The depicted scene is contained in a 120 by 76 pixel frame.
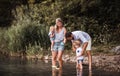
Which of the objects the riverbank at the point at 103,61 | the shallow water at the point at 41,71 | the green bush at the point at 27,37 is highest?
the green bush at the point at 27,37

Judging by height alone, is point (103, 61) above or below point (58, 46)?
below

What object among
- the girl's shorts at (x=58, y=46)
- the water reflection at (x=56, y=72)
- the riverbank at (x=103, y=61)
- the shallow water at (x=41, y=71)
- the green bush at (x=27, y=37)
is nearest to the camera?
the water reflection at (x=56, y=72)

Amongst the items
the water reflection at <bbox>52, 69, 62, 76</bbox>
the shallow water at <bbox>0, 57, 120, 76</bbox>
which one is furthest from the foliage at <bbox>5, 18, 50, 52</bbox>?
the water reflection at <bbox>52, 69, 62, 76</bbox>

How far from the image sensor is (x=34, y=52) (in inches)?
909

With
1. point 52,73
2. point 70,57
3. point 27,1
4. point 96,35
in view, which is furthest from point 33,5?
point 52,73

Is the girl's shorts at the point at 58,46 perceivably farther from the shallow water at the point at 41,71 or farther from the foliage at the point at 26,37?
the foliage at the point at 26,37

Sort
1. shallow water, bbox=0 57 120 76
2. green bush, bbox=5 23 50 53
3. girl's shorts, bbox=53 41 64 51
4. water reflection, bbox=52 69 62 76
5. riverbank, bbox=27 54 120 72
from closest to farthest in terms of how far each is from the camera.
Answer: water reflection, bbox=52 69 62 76 < shallow water, bbox=0 57 120 76 < girl's shorts, bbox=53 41 64 51 < riverbank, bbox=27 54 120 72 < green bush, bbox=5 23 50 53

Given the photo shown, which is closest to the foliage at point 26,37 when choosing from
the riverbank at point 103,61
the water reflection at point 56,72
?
the riverbank at point 103,61

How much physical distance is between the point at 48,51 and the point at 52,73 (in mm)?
8188

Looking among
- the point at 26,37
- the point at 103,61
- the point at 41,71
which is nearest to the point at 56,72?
the point at 41,71

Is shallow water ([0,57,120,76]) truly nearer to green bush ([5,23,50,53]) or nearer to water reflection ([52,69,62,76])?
water reflection ([52,69,62,76])

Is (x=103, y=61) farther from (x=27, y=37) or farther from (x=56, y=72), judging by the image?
(x=27, y=37)

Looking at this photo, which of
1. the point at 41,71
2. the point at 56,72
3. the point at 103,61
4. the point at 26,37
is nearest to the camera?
the point at 56,72

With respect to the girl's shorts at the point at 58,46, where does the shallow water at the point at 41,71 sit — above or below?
below
